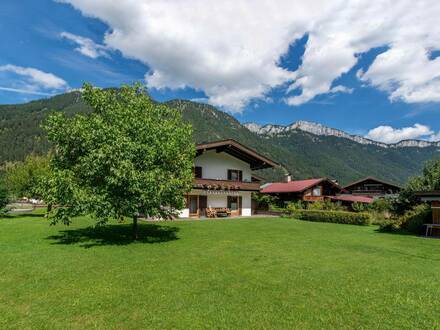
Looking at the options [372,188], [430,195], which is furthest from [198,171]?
[372,188]

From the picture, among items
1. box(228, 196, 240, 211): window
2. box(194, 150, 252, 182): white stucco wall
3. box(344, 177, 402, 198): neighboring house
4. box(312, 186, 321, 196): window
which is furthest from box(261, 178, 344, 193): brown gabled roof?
box(228, 196, 240, 211): window

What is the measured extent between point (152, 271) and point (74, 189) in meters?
5.64

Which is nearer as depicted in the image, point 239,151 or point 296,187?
point 239,151

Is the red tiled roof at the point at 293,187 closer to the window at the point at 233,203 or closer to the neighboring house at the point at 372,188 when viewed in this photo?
the window at the point at 233,203

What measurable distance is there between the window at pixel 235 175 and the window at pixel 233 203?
6.75ft

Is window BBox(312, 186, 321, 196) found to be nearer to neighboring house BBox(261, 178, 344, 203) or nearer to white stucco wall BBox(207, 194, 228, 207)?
neighboring house BBox(261, 178, 344, 203)

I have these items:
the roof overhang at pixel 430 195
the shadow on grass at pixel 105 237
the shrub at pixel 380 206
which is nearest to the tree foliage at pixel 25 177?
the shadow on grass at pixel 105 237

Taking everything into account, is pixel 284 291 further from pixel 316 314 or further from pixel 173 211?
pixel 173 211

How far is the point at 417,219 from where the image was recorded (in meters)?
18.5

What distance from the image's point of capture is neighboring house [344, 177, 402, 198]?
4991 centimetres

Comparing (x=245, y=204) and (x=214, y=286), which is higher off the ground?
(x=245, y=204)

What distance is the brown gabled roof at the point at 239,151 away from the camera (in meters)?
27.5

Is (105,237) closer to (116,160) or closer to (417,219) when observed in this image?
(116,160)

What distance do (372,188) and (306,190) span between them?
17.3m
